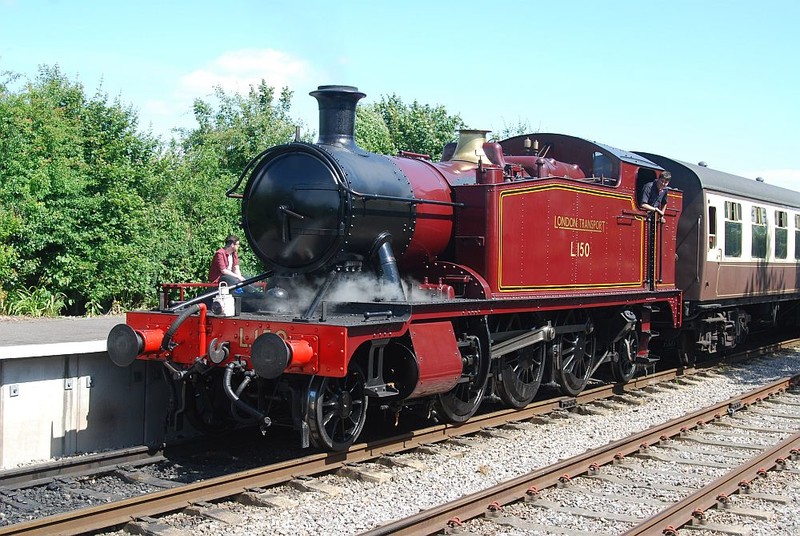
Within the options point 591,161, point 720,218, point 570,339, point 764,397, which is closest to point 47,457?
point 570,339

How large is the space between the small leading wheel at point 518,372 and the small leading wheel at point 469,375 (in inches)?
26.3

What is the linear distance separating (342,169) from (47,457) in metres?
3.75

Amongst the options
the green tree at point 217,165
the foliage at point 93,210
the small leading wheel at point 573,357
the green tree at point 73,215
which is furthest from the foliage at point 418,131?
the small leading wheel at point 573,357

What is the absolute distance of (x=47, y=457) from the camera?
761cm

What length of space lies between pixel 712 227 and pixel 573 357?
5043 mm

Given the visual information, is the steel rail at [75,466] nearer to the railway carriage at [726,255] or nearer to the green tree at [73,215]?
the green tree at [73,215]

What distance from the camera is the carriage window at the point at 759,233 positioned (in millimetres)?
15932

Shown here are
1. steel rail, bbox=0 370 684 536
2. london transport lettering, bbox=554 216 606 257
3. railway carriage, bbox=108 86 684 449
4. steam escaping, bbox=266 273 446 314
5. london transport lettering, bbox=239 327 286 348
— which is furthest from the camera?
london transport lettering, bbox=554 216 606 257

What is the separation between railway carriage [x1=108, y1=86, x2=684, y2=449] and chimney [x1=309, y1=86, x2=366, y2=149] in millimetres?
14

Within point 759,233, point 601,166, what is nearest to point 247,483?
point 601,166

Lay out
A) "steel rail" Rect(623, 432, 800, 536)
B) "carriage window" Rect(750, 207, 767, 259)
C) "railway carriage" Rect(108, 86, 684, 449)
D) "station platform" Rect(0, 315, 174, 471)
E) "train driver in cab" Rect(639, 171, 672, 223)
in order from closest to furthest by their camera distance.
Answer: "steel rail" Rect(623, 432, 800, 536)
"railway carriage" Rect(108, 86, 684, 449)
"station platform" Rect(0, 315, 174, 471)
"train driver in cab" Rect(639, 171, 672, 223)
"carriage window" Rect(750, 207, 767, 259)

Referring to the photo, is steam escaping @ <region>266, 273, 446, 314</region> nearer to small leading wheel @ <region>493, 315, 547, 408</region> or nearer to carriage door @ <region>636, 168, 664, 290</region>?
small leading wheel @ <region>493, 315, 547, 408</region>

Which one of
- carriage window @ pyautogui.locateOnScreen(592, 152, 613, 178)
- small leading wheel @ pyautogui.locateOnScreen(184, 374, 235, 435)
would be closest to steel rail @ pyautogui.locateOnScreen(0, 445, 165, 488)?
small leading wheel @ pyautogui.locateOnScreen(184, 374, 235, 435)

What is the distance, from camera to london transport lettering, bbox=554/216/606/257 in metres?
9.72
